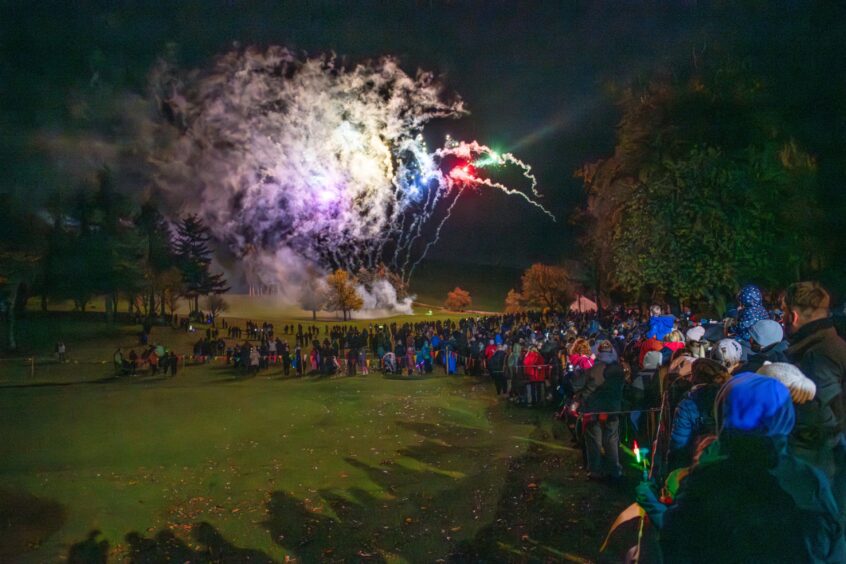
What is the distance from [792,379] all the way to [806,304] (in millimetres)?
1534

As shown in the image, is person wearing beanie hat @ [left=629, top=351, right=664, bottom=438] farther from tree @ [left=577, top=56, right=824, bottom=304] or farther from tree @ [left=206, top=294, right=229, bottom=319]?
tree @ [left=206, top=294, right=229, bottom=319]

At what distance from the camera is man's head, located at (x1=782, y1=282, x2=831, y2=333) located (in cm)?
462

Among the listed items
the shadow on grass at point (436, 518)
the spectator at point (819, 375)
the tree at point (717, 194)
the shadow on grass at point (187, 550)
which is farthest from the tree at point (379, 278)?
the spectator at point (819, 375)

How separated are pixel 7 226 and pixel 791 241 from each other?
2285 inches

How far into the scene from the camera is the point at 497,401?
56.7 feet

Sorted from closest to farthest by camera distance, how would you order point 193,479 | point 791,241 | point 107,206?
point 193,479 < point 791,241 < point 107,206

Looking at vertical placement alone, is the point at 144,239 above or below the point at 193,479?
above

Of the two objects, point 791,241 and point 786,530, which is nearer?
point 786,530

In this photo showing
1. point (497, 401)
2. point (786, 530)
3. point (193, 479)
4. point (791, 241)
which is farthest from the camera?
point (497, 401)

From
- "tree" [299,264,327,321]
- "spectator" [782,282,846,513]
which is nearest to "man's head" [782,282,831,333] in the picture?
"spectator" [782,282,846,513]

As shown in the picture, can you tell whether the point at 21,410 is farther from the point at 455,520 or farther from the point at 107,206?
the point at 107,206

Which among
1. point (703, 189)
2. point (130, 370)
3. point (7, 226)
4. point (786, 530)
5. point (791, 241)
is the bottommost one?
point (130, 370)

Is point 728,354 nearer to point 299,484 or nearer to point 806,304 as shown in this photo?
point 806,304

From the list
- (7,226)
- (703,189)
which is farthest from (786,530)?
(7,226)
